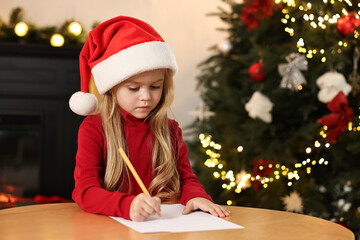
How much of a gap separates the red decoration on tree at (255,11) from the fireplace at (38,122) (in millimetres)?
1227

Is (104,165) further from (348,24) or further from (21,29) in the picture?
(21,29)

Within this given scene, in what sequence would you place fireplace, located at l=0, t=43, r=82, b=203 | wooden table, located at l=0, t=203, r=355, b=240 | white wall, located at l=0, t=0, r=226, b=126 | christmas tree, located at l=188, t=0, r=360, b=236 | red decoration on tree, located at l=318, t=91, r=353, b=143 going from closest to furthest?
wooden table, located at l=0, t=203, r=355, b=240
red decoration on tree, located at l=318, t=91, r=353, b=143
christmas tree, located at l=188, t=0, r=360, b=236
fireplace, located at l=0, t=43, r=82, b=203
white wall, located at l=0, t=0, r=226, b=126

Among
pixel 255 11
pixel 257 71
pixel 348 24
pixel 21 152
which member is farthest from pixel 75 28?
pixel 348 24

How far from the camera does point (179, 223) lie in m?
0.92

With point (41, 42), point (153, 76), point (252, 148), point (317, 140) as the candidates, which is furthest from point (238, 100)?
point (41, 42)

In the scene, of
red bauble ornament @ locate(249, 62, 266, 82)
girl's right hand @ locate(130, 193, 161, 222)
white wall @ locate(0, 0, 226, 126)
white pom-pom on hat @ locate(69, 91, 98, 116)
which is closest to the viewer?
girl's right hand @ locate(130, 193, 161, 222)

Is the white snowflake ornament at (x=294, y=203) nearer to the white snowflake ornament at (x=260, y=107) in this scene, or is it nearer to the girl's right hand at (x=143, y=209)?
the white snowflake ornament at (x=260, y=107)

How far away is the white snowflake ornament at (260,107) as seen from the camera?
7.02ft

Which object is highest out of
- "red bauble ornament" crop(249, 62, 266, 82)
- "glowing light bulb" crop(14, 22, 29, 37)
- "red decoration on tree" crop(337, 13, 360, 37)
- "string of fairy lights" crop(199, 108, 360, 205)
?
"glowing light bulb" crop(14, 22, 29, 37)

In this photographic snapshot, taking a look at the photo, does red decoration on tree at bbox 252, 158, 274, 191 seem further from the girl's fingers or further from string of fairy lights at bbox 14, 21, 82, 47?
string of fairy lights at bbox 14, 21, 82, 47

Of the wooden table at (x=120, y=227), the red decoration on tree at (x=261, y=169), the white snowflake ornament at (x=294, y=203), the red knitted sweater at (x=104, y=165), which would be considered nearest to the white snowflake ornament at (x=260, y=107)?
the red decoration on tree at (x=261, y=169)

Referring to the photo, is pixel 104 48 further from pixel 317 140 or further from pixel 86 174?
pixel 317 140

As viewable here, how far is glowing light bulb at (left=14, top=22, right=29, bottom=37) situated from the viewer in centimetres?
320

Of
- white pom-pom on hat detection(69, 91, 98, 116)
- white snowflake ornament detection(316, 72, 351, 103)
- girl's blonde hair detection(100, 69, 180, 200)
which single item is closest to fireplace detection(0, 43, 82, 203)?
white snowflake ornament detection(316, 72, 351, 103)
